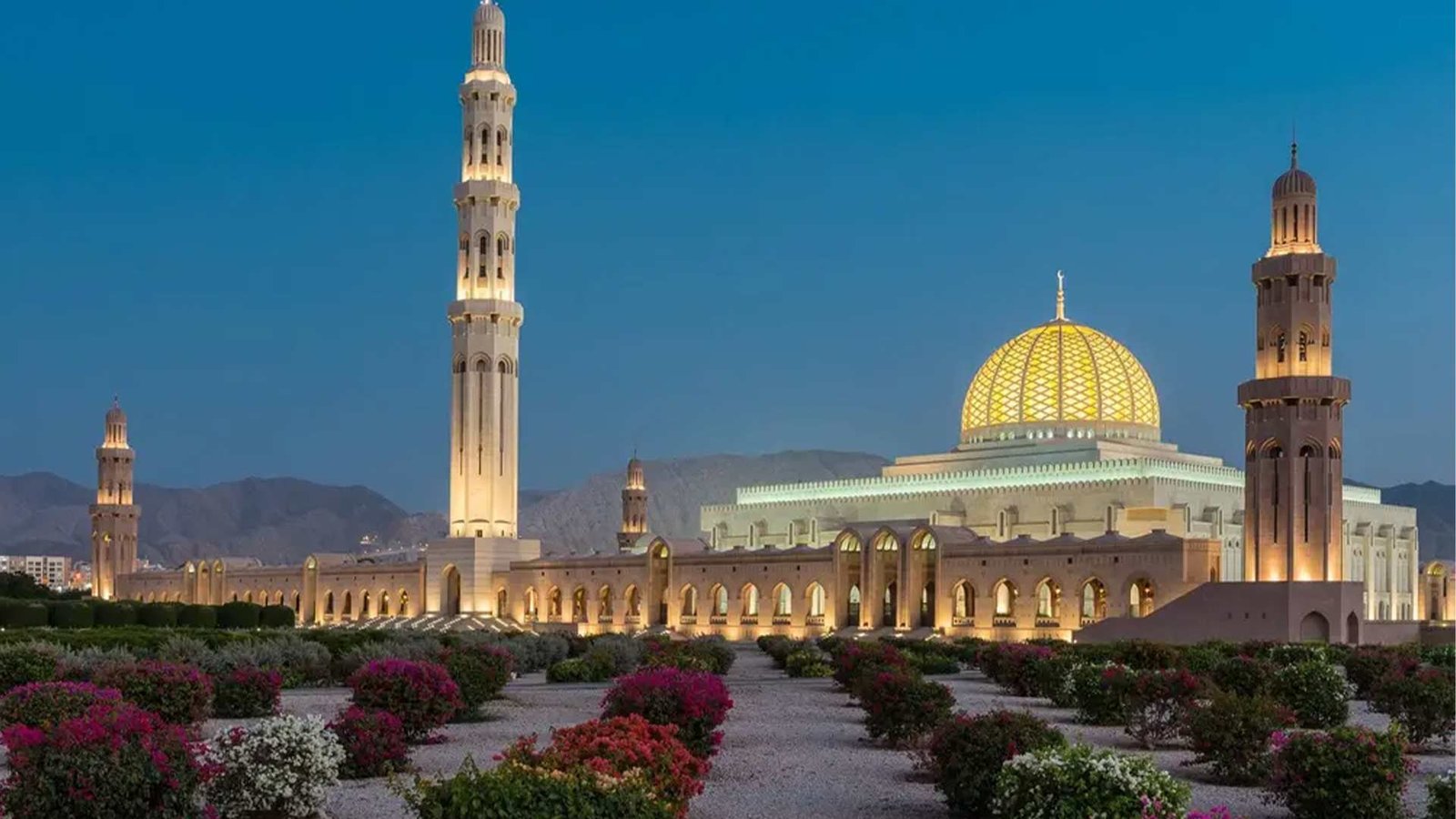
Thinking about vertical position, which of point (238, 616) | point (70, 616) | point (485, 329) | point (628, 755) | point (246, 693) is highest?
point (485, 329)

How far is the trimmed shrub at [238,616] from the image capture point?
142 feet

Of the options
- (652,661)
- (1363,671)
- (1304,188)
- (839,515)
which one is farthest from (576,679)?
(839,515)

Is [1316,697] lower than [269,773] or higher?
lower

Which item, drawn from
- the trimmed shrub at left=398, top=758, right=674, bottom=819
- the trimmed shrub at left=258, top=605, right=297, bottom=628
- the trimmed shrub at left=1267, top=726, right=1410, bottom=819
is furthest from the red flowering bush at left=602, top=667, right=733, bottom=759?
the trimmed shrub at left=258, top=605, right=297, bottom=628

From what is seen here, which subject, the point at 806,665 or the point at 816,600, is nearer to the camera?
the point at 806,665

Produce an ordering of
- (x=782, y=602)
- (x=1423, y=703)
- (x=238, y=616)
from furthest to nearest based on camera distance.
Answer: (x=782, y=602)
(x=238, y=616)
(x=1423, y=703)

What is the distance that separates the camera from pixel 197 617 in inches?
1619

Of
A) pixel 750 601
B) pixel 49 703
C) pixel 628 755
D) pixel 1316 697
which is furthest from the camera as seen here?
pixel 750 601

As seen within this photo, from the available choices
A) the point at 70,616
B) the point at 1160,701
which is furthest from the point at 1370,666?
the point at 70,616

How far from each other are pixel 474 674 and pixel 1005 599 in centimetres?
2492

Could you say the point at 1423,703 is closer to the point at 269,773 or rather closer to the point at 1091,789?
the point at 1091,789

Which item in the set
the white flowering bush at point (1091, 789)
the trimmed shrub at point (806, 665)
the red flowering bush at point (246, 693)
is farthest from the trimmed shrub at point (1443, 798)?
the trimmed shrub at point (806, 665)

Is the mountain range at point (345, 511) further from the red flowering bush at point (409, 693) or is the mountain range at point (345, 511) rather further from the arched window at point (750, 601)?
the red flowering bush at point (409, 693)

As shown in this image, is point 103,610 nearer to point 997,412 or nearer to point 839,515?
point 839,515
